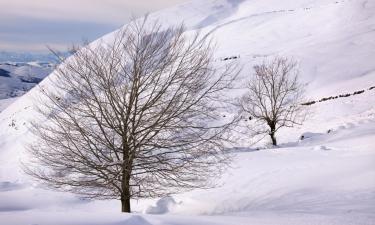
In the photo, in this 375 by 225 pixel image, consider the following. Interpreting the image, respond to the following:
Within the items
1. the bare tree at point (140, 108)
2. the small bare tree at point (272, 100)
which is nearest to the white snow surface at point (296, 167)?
the small bare tree at point (272, 100)

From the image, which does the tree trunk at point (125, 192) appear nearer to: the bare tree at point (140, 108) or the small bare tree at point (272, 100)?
the bare tree at point (140, 108)

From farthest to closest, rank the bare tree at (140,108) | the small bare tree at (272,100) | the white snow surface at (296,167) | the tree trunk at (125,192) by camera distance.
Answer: the small bare tree at (272,100), the tree trunk at (125,192), the bare tree at (140,108), the white snow surface at (296,167)

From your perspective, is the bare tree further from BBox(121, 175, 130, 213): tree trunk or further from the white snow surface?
the white snow surface

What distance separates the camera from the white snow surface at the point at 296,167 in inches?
244

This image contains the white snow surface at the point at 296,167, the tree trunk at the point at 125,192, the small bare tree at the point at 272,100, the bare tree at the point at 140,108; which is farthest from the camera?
the small bare tree at the point at 272,100

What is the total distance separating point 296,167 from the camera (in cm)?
1204

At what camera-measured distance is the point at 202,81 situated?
835 cm

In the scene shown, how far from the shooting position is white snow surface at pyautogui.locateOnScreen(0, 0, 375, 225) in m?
6.21

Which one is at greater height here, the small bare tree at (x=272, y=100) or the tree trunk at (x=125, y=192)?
the small bare tree at (x=272, y=100)

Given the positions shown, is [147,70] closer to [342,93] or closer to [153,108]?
[153,108]

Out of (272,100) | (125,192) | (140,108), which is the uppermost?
(272,100)

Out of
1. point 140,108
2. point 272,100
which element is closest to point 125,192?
point 140,108

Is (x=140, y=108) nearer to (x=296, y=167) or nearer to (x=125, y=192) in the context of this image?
(x=125, y=192)

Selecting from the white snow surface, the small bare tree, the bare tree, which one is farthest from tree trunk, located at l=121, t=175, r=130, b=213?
the small bare tree
